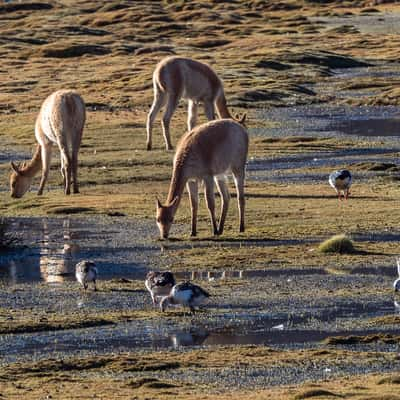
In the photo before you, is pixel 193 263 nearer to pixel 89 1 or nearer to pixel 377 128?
pixel 377 128

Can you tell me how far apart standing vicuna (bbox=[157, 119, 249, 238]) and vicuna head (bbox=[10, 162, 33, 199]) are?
20.2 feet

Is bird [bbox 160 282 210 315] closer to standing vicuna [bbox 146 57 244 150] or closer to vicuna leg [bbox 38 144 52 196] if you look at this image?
vicuna leg [bbox 38 144 52 196]

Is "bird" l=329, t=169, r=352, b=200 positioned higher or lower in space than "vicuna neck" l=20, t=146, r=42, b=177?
higher

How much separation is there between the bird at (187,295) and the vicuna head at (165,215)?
197 inches

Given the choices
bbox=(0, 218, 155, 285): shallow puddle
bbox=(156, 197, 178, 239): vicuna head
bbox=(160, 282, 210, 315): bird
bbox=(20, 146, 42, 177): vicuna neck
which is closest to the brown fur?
bbox=(20, 146, 42, 177): vicuna neck

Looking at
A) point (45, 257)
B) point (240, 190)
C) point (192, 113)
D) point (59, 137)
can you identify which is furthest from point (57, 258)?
point (192, 113)

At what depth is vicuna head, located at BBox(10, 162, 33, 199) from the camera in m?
26.2

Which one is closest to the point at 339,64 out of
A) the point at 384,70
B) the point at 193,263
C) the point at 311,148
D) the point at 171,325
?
the point at 384,70

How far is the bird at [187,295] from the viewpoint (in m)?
14.9

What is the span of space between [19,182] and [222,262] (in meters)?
→ 8.59

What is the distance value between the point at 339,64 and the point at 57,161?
105 ft

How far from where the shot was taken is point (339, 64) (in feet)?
202

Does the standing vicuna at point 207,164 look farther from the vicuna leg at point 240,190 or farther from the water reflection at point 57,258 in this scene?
the water reflection at point 57,258

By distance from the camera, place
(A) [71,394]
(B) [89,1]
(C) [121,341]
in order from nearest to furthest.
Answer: (A) [71,394]
(C) [121,341]
(B) [89,1]
